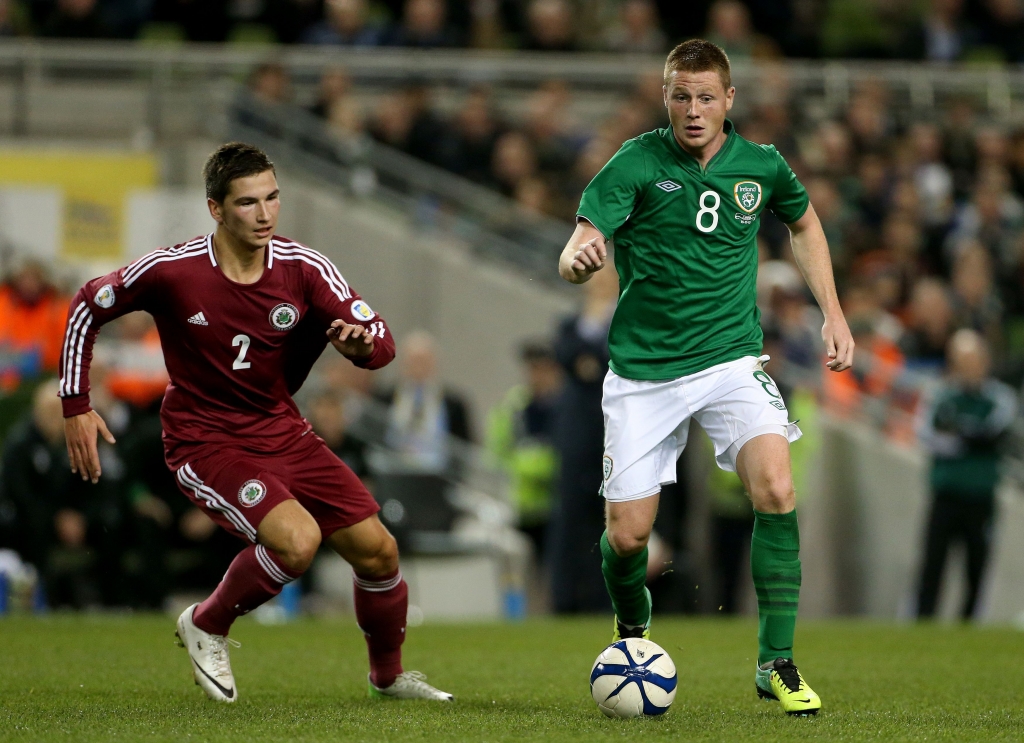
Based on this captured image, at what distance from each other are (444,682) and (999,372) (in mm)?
8046

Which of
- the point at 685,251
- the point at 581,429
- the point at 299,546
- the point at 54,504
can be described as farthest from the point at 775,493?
the point at 54,504

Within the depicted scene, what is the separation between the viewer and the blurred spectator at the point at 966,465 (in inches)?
471

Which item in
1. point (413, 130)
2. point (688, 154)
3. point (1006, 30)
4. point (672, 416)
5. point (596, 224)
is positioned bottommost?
point (672, 416)

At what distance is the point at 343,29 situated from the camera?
17422 mm

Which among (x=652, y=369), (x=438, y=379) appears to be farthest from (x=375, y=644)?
(x=438, y=379)

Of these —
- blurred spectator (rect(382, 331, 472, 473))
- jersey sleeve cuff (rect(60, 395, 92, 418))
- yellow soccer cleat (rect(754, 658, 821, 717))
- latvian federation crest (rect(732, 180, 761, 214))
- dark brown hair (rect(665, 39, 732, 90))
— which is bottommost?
blurred spectator (rect(382, 331, 472, 473))

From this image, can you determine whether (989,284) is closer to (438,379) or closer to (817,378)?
(817,378)

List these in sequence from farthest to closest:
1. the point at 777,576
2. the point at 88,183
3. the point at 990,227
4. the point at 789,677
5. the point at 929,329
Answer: the point at 990,227 < the point at 88,183 < the point at 929,329 < the point at 777,576 < the point at 789,677

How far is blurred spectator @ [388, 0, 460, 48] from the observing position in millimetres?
17344

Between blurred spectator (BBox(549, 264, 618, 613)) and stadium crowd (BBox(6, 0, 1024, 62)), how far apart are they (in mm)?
6486

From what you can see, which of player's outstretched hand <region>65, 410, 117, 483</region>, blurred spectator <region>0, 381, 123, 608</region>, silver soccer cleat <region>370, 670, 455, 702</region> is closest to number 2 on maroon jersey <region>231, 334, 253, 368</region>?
player's outstretched hand <region>65, 410, 117, 483</region>

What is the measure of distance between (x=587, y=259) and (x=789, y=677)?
1.72 meters

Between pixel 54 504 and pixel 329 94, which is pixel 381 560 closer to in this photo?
pixel 54 504

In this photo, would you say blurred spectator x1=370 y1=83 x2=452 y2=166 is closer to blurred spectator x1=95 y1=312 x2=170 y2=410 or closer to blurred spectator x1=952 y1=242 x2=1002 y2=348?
blurred spectator x1=95 y1=312 x2=170 y2=410
